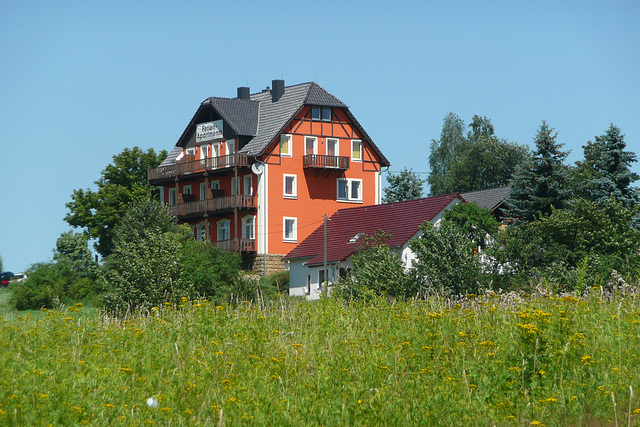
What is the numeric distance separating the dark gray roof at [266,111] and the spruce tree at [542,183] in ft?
47.5

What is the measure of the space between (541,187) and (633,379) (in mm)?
46737

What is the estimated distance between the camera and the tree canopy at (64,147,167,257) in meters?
73.8

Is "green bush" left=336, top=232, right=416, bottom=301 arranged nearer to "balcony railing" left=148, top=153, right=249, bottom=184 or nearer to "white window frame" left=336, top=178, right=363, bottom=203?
"balcony railing" left=148, top=153, right=249, bottom=184

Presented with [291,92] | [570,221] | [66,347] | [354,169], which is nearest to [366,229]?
[354,169]

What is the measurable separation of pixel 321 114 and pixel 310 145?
235 centimetres

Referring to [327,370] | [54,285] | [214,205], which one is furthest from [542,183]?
[327,370]

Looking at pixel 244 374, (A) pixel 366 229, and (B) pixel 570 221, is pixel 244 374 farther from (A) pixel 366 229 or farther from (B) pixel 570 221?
(A) pixel 366 229

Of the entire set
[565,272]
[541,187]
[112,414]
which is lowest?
[112,414]

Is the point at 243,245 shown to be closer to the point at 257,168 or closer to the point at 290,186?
the point at 257,168

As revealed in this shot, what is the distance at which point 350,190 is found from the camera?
66062 millimetres

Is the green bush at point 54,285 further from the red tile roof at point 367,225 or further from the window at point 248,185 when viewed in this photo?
the red tile roof at point 367,225

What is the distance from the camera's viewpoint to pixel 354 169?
66.1 m

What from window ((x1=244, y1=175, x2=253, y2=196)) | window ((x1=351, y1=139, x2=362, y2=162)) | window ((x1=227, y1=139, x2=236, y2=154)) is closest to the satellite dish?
window ((x1=244, y1=175, x2=253, y2=196))

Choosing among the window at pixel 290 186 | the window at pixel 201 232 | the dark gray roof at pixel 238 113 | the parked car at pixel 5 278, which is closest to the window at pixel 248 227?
the window at pixel 290 186
